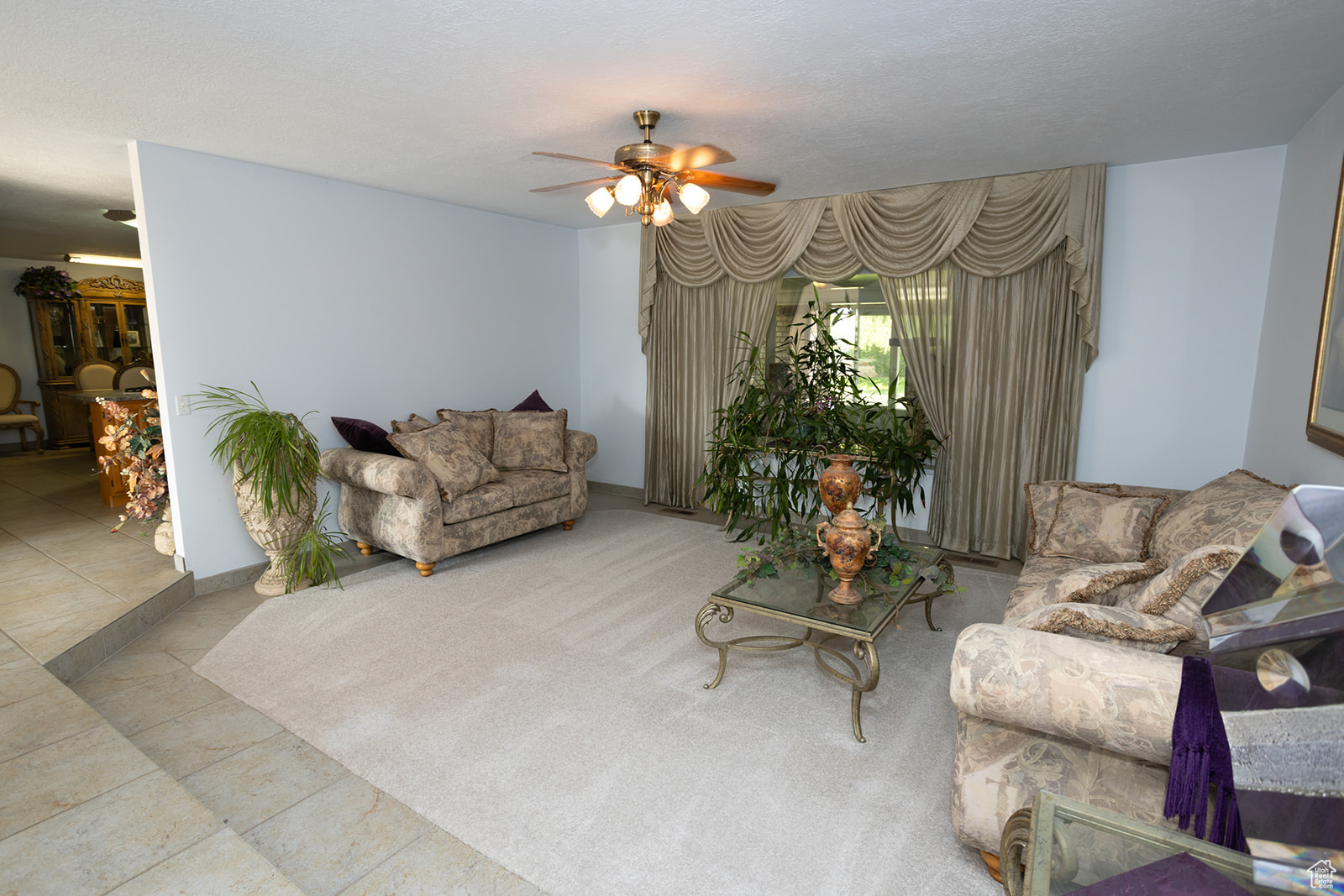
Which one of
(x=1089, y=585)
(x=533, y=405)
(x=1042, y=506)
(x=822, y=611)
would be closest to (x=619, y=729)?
(x=822, y=611)

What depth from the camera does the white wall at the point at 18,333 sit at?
312 inches

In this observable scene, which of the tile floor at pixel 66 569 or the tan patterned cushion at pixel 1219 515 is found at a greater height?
the tan patterned cushion at pixel 1219 515

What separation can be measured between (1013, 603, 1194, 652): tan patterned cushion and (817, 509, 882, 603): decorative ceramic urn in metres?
0.94

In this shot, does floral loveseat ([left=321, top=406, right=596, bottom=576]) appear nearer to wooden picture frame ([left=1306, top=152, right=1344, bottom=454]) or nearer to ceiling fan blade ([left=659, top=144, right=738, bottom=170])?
ceiling fan blade ([left=659, top=144, right=738, bottom=170])

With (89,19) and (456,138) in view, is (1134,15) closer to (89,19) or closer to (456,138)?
(456,138)

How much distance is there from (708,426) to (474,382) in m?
2.03

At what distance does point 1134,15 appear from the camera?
2.17 metres

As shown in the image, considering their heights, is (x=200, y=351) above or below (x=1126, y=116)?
below

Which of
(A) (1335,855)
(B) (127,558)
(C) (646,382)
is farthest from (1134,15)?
(B) (127,558)

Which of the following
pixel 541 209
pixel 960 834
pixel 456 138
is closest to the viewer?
pixel 960 834

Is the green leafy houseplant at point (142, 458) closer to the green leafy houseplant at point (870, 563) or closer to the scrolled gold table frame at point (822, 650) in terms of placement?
the scrolled gold table frame at point (822, 650)

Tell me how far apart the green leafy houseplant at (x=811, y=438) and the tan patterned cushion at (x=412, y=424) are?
217 cm

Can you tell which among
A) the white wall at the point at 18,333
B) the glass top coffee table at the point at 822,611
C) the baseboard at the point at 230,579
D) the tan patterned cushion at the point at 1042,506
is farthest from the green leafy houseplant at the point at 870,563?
the white wall at the point at 18,333

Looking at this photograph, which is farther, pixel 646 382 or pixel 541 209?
pixel 646 382
